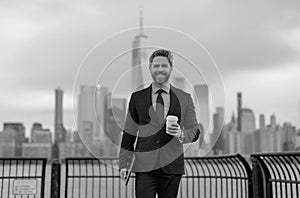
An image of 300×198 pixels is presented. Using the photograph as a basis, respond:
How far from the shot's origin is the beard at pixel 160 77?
14.1 ft

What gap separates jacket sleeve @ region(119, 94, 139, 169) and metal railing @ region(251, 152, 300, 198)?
8.92ft

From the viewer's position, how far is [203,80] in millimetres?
4637

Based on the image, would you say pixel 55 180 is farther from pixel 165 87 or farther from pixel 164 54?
pixel 164 54

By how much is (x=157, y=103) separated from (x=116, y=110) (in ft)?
1.61

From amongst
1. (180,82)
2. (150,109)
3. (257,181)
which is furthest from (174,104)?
(257,181)

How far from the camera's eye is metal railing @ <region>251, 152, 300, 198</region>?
6469mm

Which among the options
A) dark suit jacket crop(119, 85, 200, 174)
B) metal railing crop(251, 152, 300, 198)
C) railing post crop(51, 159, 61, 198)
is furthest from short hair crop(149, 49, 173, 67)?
railing post crop(51, 159, 61, 198)

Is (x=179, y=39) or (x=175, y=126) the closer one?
(x=175, y=126)

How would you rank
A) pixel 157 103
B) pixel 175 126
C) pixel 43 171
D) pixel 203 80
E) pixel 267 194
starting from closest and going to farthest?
pixel 175 126, pixel 157 103, pixel 203 80, pixel 267 194, pixel 43 171

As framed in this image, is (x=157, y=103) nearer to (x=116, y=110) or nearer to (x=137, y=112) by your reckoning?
(x=137, y=112)

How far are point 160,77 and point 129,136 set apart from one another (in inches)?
25.9

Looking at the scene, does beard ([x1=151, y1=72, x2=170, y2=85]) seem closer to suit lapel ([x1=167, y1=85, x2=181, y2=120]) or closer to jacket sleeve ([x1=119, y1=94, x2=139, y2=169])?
suit lapel ([x1=167, y1=85, x2=181, y2=120])

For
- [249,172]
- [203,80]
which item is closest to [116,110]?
[203,80]

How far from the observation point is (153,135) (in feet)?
14.1
